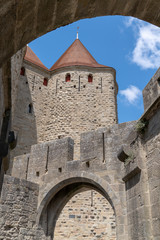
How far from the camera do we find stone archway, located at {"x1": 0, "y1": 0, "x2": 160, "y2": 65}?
1731 millimetres

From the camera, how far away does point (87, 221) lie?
10562mm

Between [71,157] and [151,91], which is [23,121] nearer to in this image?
[71,157]

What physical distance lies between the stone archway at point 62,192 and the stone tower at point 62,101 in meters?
4.29

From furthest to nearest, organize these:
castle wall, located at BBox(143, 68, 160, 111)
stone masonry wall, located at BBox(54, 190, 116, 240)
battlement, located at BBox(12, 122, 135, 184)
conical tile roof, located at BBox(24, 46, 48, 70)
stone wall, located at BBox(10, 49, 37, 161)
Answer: conical tile roof, located at BBox(24, 46, 48, 70) < stone wall, located at BBox(10, 49, 37, 161) < stone masonry wall, located at BBox(54, 190, 116, 240) < battlement, located at BBox(12, 122, 135, 184) < castle wall, located at BBox(143, 68, 160, 111)

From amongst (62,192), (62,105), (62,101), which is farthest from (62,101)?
(62,192)

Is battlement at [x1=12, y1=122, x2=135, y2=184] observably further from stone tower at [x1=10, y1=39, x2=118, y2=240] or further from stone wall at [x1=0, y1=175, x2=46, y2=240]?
stone tower at [x1=10, y1=39, x2=118, y2=240]

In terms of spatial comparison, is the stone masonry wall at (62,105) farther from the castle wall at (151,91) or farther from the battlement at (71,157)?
the castle wall at (151,91)

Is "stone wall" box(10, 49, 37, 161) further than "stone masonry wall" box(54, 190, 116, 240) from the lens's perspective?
Yes

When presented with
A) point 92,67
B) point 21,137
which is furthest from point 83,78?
point 21,137

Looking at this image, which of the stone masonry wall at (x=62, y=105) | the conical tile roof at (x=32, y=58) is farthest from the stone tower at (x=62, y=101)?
the conical tile roof at (x=32, y=58)

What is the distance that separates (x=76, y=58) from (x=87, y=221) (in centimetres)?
980

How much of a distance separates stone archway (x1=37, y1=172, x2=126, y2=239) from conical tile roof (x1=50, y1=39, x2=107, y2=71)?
869cm

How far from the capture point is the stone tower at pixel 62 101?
45.0 ft

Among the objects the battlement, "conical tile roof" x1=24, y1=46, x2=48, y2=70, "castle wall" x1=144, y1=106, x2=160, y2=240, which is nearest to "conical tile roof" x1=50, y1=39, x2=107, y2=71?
"conical tile roof" x1=24, y1=46, x2=48, y2=70
